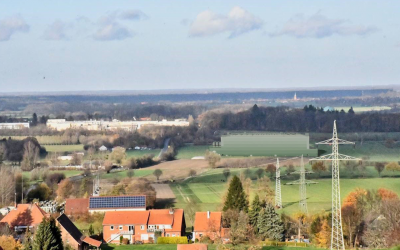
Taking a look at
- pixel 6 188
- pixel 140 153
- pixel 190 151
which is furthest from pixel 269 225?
pixel 190 151

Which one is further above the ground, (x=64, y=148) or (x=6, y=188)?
(x=6, y=188)

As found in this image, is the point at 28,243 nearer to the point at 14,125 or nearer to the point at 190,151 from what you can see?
the point at 190,151

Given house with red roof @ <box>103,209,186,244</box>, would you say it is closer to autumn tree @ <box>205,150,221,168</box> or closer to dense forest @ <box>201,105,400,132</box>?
autumn tree @ <box>205,150,221,168</box>

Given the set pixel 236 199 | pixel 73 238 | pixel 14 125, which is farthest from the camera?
pixel 14 125

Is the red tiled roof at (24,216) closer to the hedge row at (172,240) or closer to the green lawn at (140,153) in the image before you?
the hedge row at (172,240)

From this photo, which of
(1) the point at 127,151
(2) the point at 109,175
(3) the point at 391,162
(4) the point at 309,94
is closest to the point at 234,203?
(2) the point at 109,175

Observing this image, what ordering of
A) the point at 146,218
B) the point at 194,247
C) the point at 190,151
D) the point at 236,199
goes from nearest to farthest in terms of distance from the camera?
the point at 194,247 < the point at 146,218 < the point at 236,199 < the point at 190,151
